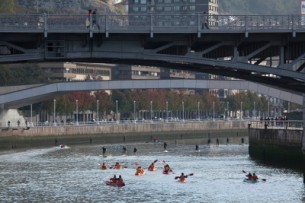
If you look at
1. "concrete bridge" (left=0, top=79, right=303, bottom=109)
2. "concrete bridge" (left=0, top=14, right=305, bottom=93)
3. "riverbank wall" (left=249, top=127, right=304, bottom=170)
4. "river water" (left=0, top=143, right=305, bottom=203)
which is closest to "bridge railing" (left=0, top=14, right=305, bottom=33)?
"concrete bridge" (left=0, top=14, right=305, bottom=93)

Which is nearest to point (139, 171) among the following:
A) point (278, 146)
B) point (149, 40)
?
point (278, 146)

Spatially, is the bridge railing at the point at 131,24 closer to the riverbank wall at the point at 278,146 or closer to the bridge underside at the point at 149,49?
the bridge underside at the point at 149,49

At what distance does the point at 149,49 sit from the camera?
69188 millimetres

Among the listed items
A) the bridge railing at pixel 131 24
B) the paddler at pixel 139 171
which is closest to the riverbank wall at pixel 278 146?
the paddler at pixel 139 171

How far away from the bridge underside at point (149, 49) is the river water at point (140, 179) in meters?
12.6

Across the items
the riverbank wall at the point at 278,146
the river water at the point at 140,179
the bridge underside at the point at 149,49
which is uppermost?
the bridge underside at the point at 149,49

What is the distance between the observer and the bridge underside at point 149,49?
65.5m

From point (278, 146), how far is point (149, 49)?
152 ft

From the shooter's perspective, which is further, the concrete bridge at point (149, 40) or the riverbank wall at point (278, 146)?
the riverbank wall at point (278, 146)

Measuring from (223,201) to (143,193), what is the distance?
921 cm

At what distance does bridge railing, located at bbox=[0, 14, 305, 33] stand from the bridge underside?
0.50 metres

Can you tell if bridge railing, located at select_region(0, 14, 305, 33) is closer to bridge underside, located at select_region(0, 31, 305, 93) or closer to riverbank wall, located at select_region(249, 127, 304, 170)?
bridge underside, located at select_region(0, 31, 305, 93)

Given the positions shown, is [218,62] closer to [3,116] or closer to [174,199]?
[174,199]

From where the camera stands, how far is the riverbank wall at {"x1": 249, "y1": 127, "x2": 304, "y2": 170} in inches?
4077
